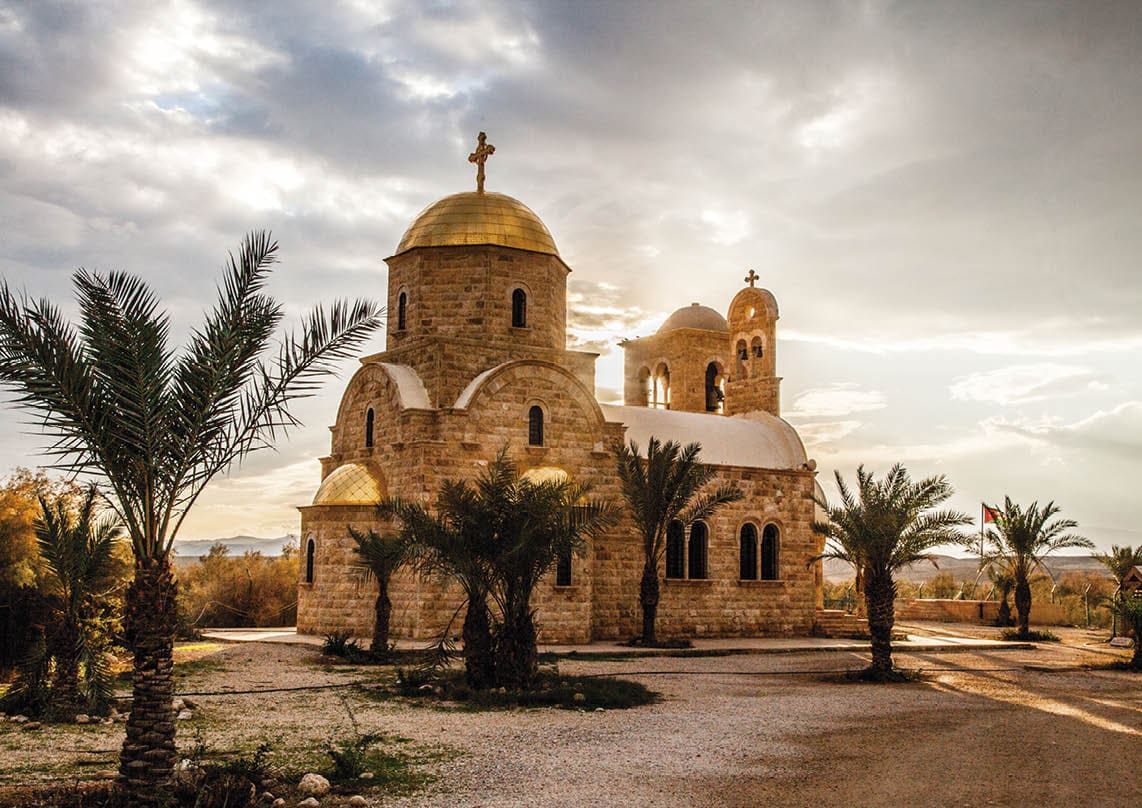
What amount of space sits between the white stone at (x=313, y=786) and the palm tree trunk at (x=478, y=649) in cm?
547

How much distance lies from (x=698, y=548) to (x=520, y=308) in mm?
7102

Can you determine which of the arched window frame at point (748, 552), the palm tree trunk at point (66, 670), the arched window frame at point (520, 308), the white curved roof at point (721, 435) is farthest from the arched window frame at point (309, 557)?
the palm tree trunk at point (66, 670)

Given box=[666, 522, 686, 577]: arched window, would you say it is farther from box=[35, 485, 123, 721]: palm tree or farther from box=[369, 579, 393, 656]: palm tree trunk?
box=[35, 485, 123, 721]: palm tree

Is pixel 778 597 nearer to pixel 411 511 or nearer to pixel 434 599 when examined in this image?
pixel 434 599

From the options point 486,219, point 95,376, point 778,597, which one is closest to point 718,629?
point 778,597

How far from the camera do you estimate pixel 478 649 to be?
13180mm

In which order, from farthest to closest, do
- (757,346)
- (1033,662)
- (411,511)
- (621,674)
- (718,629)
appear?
1. (757,346)
2. (718,629)
3. (1033,662)
4. (621,674)
5. (411,511)

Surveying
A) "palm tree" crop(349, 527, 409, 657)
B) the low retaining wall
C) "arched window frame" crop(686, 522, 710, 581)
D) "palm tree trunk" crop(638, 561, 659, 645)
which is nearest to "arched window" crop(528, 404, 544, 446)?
"palm tree trunk" crop(638, 561, 659, 645)

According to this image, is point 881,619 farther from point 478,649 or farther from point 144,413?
point 144,413

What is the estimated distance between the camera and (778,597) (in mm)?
24047

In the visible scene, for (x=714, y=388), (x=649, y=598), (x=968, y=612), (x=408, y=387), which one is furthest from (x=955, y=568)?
(x=408, y=387)

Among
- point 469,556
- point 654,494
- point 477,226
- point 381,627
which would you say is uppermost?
point 477,226

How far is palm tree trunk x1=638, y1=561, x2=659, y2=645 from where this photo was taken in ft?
66.7

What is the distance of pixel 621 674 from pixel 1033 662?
29.8 feet
